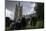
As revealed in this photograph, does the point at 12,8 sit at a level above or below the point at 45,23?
above

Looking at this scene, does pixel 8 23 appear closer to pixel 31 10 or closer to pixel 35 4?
pixel 31 10

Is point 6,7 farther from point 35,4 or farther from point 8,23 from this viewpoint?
point 35,4

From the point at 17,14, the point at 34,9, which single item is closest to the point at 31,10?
the point at 34,9

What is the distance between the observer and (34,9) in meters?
1.06

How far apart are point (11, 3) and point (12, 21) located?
0.86ft

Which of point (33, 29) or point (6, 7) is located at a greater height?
point (6, 7)

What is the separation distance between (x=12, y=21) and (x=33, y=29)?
339 mm

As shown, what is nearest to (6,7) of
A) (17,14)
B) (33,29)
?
(17,14)

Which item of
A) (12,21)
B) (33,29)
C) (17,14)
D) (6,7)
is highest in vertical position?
(6,7)

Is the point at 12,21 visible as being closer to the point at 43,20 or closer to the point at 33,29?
the point at 33,29

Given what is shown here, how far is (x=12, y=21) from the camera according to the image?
1.01m

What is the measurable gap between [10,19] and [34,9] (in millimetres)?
390

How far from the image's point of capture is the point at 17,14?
1.02m

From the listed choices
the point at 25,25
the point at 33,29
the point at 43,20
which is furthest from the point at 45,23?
the point at 25,25
